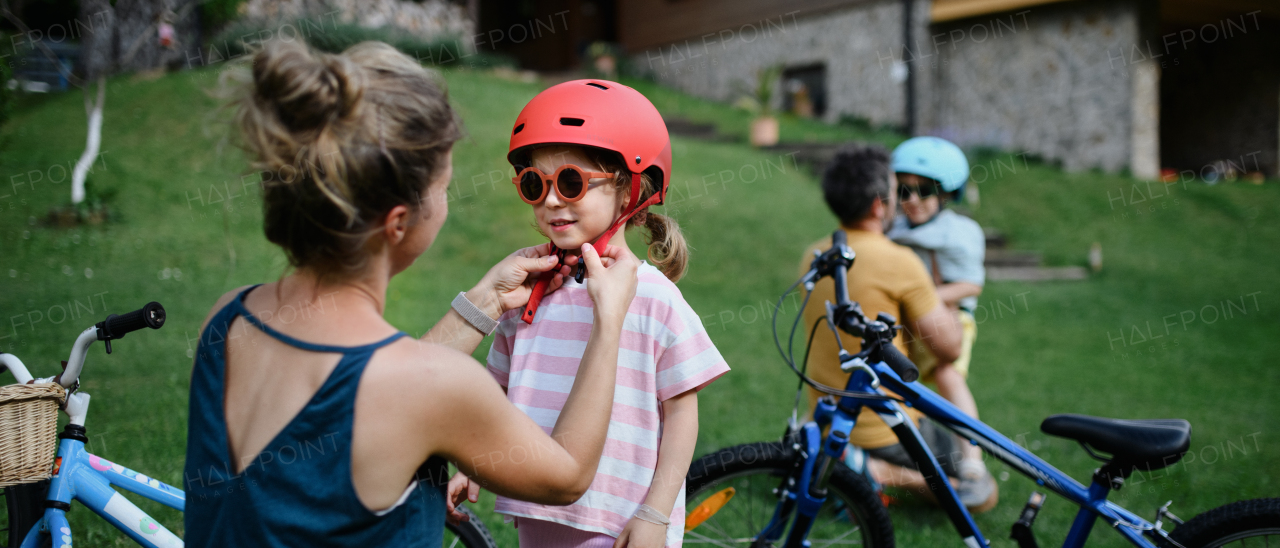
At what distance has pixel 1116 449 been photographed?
7.50 ft

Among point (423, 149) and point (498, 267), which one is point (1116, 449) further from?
point (423, 149)

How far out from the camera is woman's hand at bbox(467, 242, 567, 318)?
179 cm

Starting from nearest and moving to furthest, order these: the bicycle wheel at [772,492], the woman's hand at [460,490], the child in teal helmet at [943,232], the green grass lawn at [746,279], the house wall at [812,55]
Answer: the woman's hand at [460,490], the bicycle wheel at [772,492], the child in teal helmet at [943,232], the green grass lawn at [746,279], the house wall at [812,55]

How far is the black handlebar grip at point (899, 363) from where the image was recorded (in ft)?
7.81

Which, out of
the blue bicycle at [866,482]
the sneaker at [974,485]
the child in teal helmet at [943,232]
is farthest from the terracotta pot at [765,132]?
the blue bicycle at [866,482]

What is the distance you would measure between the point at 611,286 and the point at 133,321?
1370 mm

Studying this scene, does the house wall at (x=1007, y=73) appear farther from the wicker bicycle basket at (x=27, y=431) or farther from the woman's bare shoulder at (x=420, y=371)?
the wicker bicycle basket at (x=27, y=431)

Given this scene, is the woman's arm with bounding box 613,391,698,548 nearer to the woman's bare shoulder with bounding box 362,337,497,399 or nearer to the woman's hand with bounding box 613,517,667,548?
the woman's hand with bounding box 613,517,667,548

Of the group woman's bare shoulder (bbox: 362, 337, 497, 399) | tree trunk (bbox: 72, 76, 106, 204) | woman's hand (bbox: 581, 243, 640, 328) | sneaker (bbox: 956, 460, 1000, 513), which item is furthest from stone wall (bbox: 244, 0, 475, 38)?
woman's bare shoulder (bbox: 362, 337, 497, 399)

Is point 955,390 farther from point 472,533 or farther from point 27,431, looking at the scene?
point 27,431

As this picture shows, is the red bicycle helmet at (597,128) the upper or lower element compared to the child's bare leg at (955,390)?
upper

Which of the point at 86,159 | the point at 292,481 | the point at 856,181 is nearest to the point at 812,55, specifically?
the point at 86,159

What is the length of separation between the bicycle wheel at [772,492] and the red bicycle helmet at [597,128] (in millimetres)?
1146

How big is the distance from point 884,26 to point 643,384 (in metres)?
15.6
